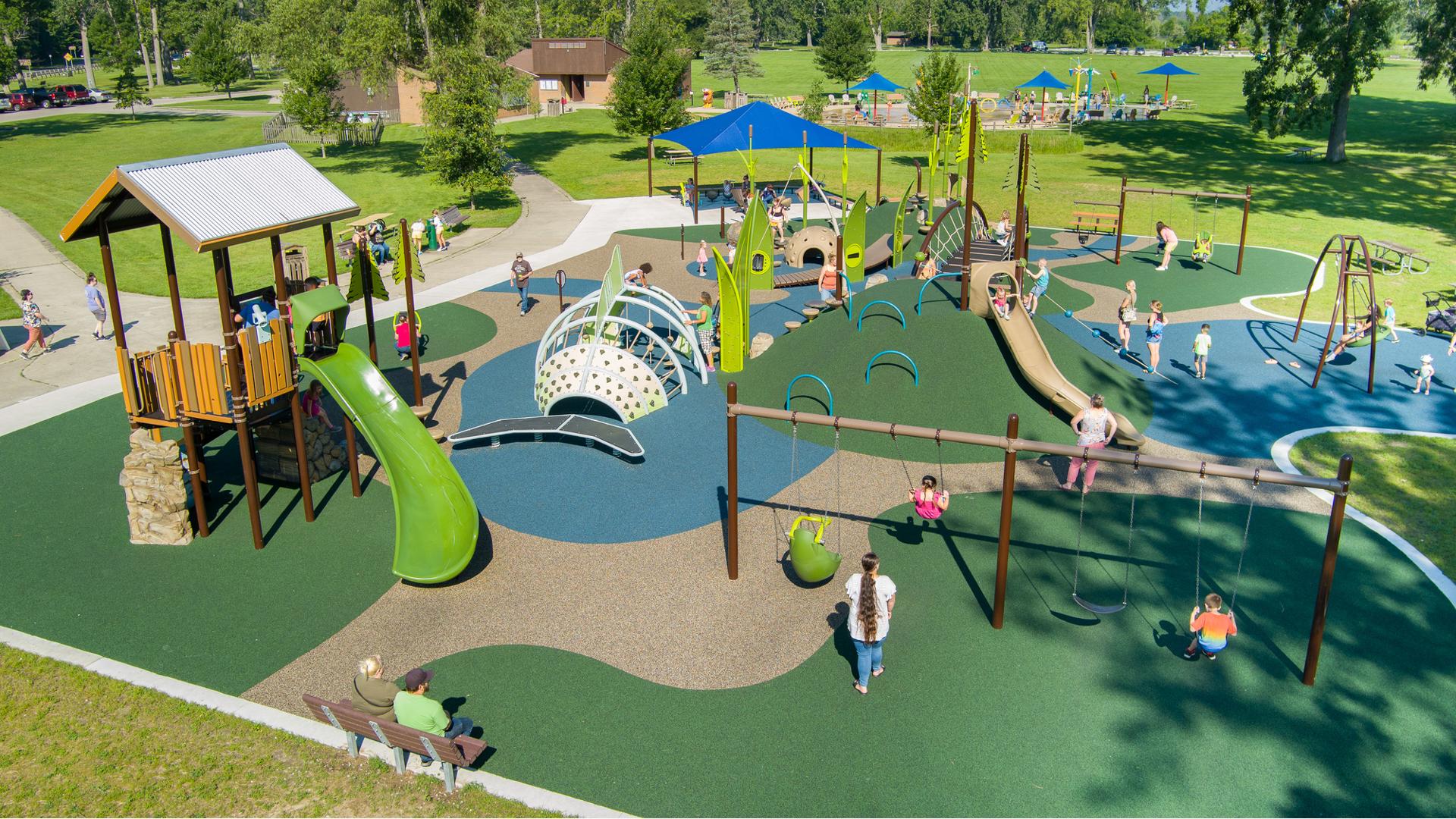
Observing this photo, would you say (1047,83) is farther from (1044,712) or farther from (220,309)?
(1044,712)

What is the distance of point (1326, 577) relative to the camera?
1067 centimetres

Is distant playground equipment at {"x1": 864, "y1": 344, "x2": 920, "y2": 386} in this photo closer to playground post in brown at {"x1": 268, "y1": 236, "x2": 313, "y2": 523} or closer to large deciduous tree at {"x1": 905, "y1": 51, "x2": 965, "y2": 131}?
playground post in brown at {"x1": 268, "y1": 236, "x2": 313, "y2": 523}

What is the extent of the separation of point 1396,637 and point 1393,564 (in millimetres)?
2005

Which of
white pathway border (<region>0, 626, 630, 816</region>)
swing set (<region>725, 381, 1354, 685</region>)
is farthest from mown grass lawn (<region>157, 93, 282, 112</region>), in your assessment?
swing set (<region>725, 381, 1354, 685</region>)

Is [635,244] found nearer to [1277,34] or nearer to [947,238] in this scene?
[947,238]

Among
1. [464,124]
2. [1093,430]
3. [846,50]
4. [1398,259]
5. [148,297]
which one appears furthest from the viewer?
[846,50]

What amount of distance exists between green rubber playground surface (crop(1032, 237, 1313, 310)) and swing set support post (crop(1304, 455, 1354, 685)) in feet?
47.8

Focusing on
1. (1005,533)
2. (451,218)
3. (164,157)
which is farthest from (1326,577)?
(164,157)

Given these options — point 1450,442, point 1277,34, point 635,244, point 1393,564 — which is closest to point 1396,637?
point 1393,564

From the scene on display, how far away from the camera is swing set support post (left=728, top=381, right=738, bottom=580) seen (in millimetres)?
12305

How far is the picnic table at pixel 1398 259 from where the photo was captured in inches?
1087

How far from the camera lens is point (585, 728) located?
33.8 ft

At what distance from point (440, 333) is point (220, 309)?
384 inches

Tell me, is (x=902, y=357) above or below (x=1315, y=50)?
below
